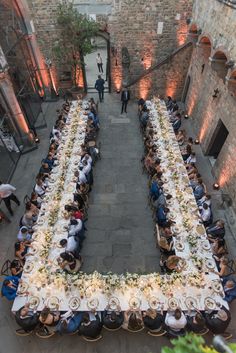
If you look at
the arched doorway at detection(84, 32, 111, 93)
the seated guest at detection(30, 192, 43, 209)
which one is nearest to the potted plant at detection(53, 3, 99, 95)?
the arched doorway at detection(84, 32, 111, 93)

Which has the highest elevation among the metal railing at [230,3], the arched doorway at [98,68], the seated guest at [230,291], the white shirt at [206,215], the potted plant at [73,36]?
the metal railing at [230,3]

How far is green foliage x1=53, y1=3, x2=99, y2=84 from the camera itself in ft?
40.7

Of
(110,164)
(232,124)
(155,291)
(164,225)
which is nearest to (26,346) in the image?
(155,291)

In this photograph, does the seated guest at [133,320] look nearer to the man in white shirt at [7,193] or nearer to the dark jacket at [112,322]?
the dark jacket at [112,322]

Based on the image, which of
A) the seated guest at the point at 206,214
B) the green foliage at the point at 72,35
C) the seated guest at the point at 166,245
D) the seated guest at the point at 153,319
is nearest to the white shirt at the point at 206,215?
the seated guest at the point at 206,214

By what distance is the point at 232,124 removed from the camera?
8.70 metres

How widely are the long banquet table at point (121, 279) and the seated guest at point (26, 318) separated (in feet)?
0.43

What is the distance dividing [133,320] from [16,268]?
10.8 feet

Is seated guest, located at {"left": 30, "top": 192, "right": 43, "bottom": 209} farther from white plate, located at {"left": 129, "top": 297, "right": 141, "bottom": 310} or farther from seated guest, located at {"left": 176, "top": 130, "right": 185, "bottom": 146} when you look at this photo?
seated guest, located at {"left": 176, "top": 130, "right": 185, "bottom": 146}

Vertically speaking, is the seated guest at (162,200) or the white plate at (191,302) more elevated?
the white plate at (191,302)

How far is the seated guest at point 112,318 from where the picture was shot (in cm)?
558

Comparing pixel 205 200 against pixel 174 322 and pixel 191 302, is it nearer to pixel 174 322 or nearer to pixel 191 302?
pixel 191 302

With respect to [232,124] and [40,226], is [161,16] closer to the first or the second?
[232,124]

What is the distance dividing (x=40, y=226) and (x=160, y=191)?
160 inches
